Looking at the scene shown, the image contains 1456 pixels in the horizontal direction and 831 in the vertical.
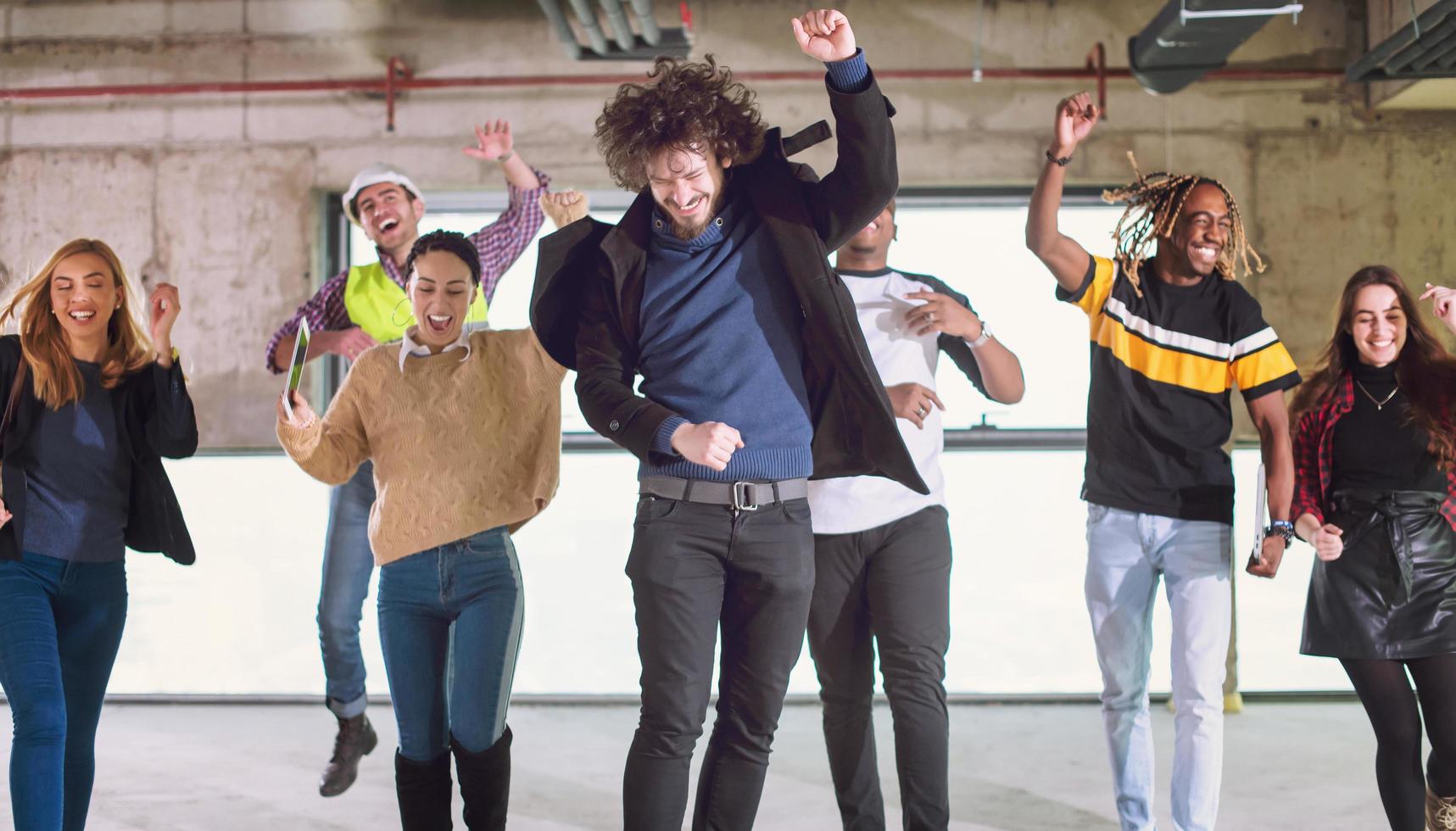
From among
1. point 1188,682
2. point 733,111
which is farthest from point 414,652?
point 1188,682

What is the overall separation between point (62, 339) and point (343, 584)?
119 cm

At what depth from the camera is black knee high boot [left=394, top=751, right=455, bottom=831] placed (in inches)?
105

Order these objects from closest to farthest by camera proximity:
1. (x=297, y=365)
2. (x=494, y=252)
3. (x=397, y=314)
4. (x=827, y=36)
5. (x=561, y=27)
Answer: (x=827, y=36)
(x=297, y=365)
(x=397, y=314)
(x=494, y=252)
(x=561, y=27)

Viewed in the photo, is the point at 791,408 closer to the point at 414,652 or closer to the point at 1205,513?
the point at 414,652

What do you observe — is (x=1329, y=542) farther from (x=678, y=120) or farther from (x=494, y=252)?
(x=494, y=252)

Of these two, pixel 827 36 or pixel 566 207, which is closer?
pixel 827 36

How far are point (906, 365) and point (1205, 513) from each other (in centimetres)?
76

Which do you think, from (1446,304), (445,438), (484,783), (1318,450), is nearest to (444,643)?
(484,783)

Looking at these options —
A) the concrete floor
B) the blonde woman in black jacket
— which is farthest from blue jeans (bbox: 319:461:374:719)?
the blonde woman in black jacket

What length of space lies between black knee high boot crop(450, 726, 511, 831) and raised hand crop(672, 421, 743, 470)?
37.1 inches

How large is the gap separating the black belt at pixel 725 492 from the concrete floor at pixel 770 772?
60.9 inches

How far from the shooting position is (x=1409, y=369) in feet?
9.87

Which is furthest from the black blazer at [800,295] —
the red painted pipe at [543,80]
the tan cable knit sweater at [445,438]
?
the red painted pipe at [543,80]

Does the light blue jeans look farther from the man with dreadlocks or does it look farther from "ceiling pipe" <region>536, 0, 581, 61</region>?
"ceiling pipe" <region>536, 0, 581, 61</region>
